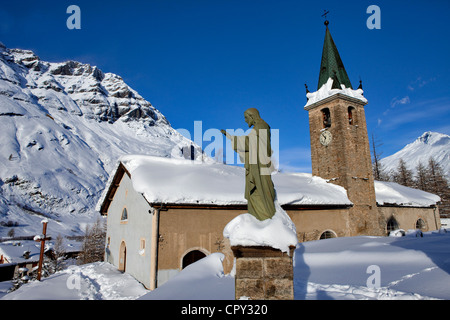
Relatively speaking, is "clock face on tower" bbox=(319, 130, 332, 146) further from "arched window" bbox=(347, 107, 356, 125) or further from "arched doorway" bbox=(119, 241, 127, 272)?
"arched doorway" bbox=(119, 241, 127, 272)

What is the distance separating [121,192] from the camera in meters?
15.5

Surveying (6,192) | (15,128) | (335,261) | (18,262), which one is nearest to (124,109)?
(15,128)

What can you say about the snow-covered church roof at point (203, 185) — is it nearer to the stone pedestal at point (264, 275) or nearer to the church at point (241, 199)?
the church at point (241, 199)

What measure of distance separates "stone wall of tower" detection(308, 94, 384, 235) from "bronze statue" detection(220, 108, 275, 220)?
44.2 ft

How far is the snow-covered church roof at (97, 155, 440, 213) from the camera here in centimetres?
1103

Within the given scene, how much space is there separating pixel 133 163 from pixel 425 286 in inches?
448

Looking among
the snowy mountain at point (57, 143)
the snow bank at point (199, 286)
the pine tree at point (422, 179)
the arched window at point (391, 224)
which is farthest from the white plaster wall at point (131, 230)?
the snowy mountain at point (57, 143)

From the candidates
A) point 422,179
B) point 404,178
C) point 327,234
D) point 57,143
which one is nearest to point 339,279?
point 327,234

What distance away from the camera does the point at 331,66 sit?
20156mm

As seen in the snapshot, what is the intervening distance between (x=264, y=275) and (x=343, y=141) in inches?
611

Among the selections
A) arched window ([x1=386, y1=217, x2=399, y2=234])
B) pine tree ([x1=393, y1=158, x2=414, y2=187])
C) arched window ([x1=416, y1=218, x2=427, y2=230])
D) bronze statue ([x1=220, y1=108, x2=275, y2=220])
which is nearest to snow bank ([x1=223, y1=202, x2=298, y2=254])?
bronze statue ([x1=220, y1=108, x2=275, y2=220])

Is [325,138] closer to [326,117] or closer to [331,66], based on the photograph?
[326,117]
